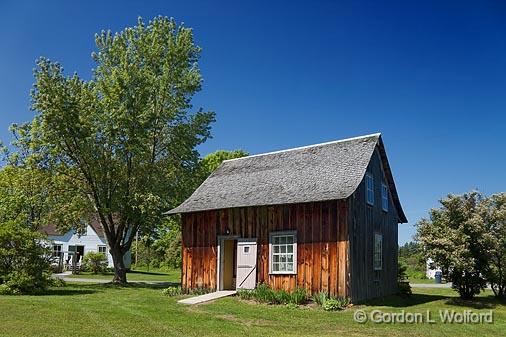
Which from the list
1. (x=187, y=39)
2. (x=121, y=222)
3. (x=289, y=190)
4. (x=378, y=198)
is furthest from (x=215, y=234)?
(x=187, y=39)

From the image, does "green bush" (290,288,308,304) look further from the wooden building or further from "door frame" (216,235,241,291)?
"door frame" (216,235,241,291)

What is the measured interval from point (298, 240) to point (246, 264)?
2.74 meters

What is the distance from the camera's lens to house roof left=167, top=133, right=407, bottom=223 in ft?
65.8

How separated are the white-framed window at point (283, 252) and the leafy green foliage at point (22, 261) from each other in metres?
9.89

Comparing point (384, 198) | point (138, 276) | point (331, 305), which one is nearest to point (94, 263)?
point (138, 276)

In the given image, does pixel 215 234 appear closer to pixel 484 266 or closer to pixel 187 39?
pixel 484 266

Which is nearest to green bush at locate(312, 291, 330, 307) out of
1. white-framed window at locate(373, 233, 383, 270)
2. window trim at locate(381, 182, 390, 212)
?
white-framed window at locate(373, 233, 383, 270)

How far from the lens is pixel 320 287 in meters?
19.3

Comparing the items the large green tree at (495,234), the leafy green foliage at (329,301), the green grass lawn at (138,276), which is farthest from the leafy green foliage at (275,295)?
the green grass lawn at (138,276)

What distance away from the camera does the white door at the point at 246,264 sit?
21.3m

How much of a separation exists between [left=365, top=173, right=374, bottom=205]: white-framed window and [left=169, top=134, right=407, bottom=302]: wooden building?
45 mm

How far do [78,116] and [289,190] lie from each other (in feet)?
48.1

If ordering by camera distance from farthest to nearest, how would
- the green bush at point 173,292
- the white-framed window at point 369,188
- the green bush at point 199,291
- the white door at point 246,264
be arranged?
the green bush at point 173,292, the green bush at point 199,291, the white-framed window at point 369,188, the white door at point 246,264

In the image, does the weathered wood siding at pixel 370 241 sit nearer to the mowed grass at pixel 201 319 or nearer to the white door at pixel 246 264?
the mowed grass at pixel 201 319
